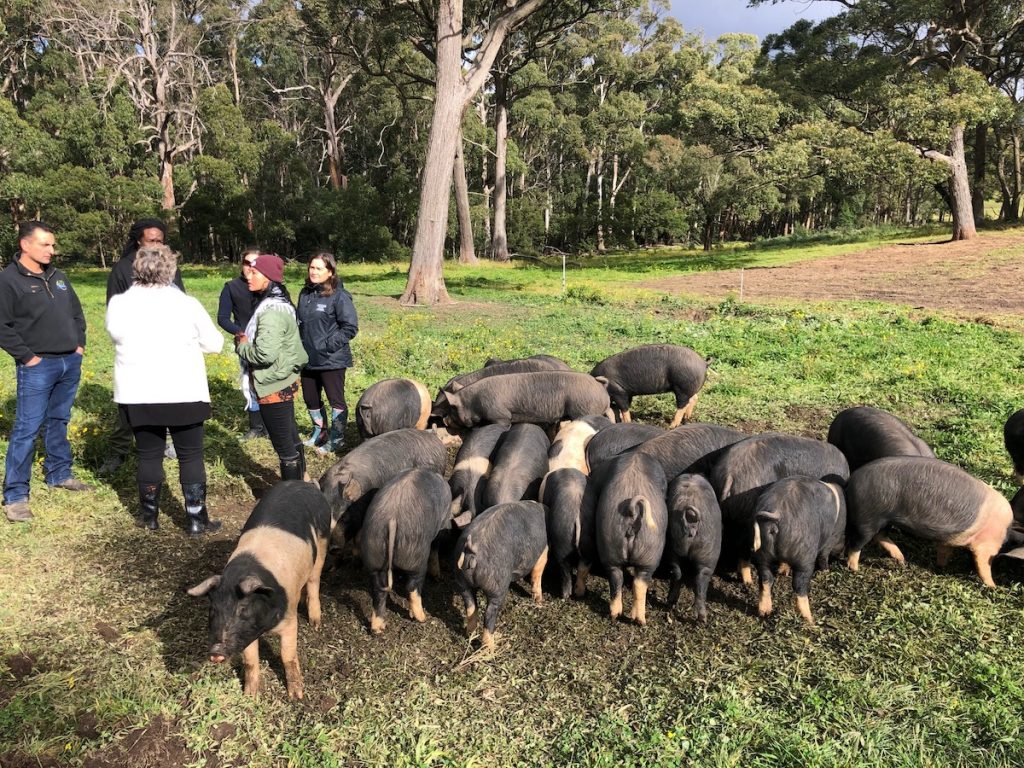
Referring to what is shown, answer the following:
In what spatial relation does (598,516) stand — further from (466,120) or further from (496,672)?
(466,120)

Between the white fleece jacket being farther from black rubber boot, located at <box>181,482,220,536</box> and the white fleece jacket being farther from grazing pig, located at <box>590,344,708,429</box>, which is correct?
grazing pig, located at <box>590,344,708,429</box>

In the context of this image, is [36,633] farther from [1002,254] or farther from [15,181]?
[15,181]

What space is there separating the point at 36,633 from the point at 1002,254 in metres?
24.3

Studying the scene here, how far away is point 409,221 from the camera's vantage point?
35531 millimetres

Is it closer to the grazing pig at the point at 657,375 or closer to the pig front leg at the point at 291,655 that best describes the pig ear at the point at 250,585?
the pig front leg at the point at 291,655

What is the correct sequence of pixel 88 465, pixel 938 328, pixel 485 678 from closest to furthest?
pixel 485 678 → pixel 88 465 → pixel 938 328

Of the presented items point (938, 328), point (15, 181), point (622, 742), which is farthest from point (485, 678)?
point (15, 181)

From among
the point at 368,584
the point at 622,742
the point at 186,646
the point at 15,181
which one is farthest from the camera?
the point at 15,181

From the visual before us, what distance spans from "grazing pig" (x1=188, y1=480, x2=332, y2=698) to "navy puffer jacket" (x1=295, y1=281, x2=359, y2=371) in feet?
6.90

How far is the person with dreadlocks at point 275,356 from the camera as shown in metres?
4.71

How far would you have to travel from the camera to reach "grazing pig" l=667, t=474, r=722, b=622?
381cm

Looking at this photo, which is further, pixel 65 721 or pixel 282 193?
pixel 282 193

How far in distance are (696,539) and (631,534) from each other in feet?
1.26

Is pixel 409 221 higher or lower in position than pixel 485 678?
higher
